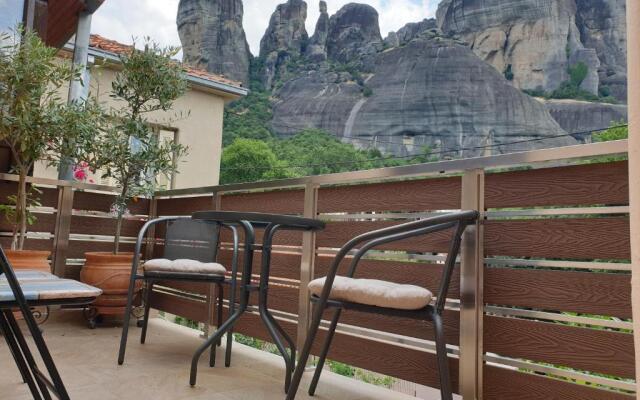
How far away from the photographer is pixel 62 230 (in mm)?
3611

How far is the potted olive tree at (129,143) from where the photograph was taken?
3.41m

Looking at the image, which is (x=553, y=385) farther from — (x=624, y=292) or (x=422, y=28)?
(x=422, y=28)

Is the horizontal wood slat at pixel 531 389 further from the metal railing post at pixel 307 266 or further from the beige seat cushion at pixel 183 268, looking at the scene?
the beige seat cushion at pixel 183 268

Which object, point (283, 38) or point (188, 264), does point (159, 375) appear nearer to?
point (188, 264)

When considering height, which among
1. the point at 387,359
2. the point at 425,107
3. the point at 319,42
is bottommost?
the point at 387,359

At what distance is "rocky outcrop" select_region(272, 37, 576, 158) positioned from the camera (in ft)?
108

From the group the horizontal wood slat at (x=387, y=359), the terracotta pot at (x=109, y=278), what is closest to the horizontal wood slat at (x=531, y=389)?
the horizontal wood slat at (x=387, y=359)

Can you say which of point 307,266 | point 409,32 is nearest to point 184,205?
point 307,266

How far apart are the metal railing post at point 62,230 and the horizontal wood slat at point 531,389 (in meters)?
3.01

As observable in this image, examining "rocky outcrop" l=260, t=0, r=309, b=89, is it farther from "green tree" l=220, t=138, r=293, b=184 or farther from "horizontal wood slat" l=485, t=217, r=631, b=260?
"horizontal wood slat" l=485, t=217, r=631, b=260

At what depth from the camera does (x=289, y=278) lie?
2.72 meters

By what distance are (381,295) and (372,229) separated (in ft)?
2.79

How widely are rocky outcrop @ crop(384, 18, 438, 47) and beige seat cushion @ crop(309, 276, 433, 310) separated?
40425mm

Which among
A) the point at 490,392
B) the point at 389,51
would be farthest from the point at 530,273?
the point at 389,51
